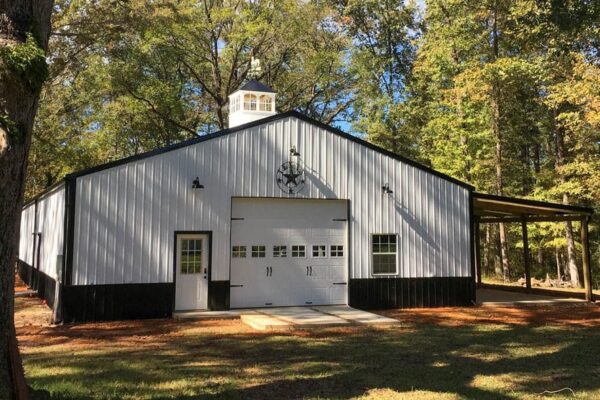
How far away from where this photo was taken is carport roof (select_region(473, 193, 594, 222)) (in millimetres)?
15031

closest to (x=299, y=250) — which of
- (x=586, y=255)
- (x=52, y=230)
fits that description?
(x=52, y=230)

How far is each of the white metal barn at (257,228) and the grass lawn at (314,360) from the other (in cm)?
121

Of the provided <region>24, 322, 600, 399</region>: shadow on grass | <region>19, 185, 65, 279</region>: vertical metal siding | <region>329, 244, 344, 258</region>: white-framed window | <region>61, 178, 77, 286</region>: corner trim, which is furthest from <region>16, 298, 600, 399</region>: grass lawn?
<region>329, 244, 344, 258</region>: white-framed window

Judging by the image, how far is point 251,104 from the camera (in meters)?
15.7

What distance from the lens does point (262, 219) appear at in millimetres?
13344

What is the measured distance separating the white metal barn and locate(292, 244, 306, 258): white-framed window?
0.04 m

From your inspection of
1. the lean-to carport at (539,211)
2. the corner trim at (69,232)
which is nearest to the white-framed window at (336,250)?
the lean-to carport at (539,211)

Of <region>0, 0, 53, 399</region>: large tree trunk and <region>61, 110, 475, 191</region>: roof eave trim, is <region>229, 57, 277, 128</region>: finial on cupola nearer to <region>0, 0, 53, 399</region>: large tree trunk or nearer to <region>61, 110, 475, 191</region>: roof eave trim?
<region>61, 110, 475, 191</region>: roof eave trim

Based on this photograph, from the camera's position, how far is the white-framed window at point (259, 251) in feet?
43.3

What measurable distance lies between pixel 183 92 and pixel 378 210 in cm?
2118

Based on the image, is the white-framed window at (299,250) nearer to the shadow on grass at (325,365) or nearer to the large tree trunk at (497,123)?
the shadow on grass at (325,365)

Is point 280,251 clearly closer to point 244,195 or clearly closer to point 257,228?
point 257,228

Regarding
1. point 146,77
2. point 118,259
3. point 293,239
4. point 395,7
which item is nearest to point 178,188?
point 118,259

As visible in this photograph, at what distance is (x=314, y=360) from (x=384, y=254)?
6.55m
